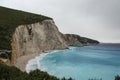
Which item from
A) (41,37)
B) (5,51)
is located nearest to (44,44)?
(41,37)

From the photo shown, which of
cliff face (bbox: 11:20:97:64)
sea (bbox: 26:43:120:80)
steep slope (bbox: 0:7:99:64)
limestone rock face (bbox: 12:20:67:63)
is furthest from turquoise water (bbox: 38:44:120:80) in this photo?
steep slope (bbox: 0:7:99:64)

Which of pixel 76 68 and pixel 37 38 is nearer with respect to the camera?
pixel 76 68

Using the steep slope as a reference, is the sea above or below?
below

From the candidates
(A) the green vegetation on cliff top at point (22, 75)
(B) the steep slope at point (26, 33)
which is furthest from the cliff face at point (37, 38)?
(A) the green vegetation on cliff top at point (22, 75)

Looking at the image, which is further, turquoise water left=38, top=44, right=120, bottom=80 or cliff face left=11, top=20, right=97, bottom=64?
cliff face left=11, top=20, right=97, bottom=64

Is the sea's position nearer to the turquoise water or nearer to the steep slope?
the turquoise water

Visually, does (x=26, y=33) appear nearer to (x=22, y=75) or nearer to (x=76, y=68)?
(x=76, y=68)

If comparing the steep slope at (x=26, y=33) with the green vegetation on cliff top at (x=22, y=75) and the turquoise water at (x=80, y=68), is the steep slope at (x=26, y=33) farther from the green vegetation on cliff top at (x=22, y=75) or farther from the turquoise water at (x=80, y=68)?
the green vegetation on cliff top at (x=22, y=75)

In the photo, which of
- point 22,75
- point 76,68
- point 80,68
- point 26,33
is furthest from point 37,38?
point 22,75
